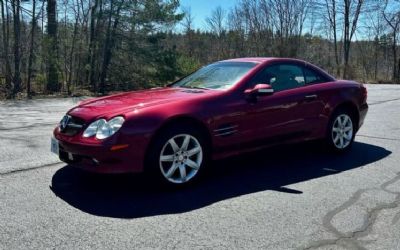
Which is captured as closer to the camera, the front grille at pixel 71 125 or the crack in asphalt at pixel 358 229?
the crack in asphalt at pixel 358 229

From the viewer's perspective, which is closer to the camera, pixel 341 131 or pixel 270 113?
pixel 270 113

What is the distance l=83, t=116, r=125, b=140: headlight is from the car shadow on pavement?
24.2 inches

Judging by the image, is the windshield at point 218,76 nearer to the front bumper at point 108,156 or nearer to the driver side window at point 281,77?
the driver side window at point 281,77

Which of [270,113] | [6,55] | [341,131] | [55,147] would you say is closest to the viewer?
[55,147]

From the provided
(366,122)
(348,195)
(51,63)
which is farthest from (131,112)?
(51,63)

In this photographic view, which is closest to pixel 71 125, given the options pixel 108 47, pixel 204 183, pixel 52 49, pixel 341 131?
pixel 204 183

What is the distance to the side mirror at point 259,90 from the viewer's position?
17.4 ft

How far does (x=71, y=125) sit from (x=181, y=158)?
1.21m

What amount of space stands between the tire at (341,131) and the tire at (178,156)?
7.58 ft

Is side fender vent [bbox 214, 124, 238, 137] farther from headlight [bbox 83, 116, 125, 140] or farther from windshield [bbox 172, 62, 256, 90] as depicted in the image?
headlight [bbox 83, 116, 125, 140]

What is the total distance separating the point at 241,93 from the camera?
5.38 meters

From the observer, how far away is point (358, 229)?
3.84 meters

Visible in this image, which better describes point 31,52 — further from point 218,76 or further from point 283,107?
point 283,107

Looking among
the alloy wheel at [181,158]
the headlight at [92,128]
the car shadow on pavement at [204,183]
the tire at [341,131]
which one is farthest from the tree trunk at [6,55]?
the alloy wheel at [181,158]
